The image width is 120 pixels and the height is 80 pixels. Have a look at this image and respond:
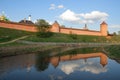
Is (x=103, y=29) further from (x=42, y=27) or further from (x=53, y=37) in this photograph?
(x=42, y=27)

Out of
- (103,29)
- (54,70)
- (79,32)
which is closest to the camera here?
(54,70)

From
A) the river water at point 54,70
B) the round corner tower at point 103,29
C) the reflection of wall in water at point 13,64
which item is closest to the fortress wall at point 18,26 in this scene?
the round corner tower at point 103,29

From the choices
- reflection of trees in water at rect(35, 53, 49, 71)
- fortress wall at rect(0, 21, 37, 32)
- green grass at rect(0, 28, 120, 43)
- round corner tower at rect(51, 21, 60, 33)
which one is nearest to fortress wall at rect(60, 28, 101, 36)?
green grass at rect(0, 28, 120, 43)

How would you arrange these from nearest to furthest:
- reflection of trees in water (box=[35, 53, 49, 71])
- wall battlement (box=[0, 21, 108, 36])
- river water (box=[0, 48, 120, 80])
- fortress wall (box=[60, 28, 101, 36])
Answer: river water (box=[0, 48, 120, 80])
reflection of trees in water (box=[35, 53, 49, 71])
wall battlement (box=[0, 21, 108, 36])
fortress wall (box=[60, 28, 101, 36])

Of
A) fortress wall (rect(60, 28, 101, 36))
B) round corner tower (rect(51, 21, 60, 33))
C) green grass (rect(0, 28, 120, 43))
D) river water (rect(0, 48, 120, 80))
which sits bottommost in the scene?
river water (rect(0, 48, 120, 80))

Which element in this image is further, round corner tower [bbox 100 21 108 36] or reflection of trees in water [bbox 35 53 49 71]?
round corner tower [bbox 100 21 108 36]

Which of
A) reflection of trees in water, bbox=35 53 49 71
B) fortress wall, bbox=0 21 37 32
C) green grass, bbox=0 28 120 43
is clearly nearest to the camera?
reflection of trees in water, bbox=35 53 49 71

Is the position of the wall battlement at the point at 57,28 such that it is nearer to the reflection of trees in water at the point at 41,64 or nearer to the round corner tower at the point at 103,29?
the round corner tower at the point at 103,29

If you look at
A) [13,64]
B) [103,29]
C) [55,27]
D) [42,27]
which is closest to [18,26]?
[42,27]

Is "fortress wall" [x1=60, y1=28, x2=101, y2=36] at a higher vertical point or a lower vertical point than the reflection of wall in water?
higher

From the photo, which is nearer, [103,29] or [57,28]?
[57,28]

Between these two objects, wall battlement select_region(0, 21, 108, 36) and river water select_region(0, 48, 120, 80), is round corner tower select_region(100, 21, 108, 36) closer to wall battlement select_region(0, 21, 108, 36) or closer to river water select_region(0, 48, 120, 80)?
wall battlement select_region(0, 21, 108, 36)

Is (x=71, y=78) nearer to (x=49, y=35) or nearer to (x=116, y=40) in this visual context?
(x=49, y=35)

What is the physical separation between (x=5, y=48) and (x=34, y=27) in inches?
1434
